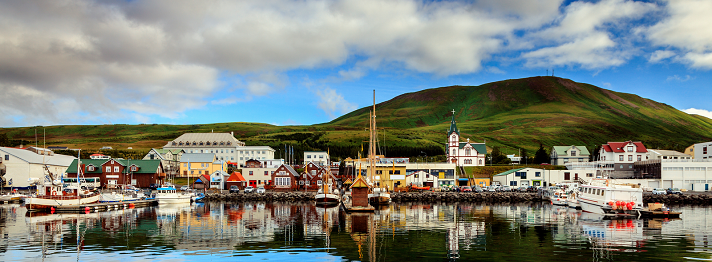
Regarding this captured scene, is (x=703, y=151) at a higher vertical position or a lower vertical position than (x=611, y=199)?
higher

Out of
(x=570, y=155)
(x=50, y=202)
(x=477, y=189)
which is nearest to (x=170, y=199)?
(x=50, y=202)

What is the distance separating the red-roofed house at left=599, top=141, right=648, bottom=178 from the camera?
108000 millimetres

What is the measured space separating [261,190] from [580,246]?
2455 inches

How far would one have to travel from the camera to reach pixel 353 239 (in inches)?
1209

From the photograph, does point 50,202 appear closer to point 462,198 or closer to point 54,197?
point 54,197

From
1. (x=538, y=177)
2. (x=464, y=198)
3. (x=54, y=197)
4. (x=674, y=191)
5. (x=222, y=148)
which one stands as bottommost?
(x=464, y=198)

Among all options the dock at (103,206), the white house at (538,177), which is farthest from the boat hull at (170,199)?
the white house at (538,177)

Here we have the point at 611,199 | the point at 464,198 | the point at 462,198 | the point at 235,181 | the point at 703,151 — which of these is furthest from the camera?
the point at 703,151

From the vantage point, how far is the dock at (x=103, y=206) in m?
53.9

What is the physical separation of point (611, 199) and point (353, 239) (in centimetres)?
3492

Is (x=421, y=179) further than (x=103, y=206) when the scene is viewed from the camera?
Yes

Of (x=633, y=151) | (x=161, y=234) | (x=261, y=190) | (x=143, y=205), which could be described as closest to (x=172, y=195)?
(x=143, y=205)

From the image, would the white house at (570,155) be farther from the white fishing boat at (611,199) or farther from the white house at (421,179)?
the white fishing boat at (611,199)

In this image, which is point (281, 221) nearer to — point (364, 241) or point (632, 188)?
point (364, 241)
